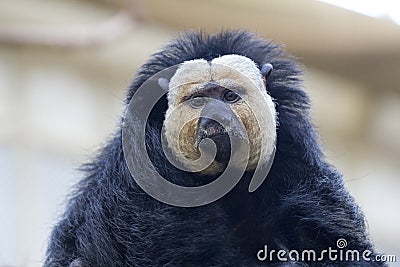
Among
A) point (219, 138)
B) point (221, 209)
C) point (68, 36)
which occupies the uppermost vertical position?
point (68, 36)

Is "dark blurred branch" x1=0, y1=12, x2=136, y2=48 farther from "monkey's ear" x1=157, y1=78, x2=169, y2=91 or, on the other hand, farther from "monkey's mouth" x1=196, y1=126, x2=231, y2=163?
"monkey's mouth" x1=196, y1=126, x2=231, y2=163

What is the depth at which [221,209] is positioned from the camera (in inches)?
69.4

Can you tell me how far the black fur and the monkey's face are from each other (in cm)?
4

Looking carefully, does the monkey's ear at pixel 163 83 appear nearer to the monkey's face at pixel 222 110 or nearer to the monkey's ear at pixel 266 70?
the monkey's face at pixel 222 110

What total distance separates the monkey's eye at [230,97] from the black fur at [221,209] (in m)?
0.11

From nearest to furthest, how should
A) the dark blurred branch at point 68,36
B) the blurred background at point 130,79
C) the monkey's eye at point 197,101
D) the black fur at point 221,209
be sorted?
the black fur at point 221,209, the monkey's eye at point 197,101, the dark blurred branch at point 68,36, the blurred background at point 130,79

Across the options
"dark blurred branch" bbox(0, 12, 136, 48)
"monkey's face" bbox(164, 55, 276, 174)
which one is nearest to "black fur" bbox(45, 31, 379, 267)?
"monkey's face" bbox(164, 55, 276, 174)

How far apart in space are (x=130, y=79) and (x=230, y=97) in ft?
4.09

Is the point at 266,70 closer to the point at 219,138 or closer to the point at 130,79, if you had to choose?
the point at 219,138

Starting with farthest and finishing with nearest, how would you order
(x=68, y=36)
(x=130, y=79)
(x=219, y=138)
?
(x=130, y=79) < (x=68, y=36) < (x=219, y=138)

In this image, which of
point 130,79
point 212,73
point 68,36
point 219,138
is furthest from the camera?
point 130,79

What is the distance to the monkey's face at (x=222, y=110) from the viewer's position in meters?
1.77

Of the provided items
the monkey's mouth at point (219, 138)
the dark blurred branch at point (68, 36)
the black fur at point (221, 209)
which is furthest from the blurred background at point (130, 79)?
the monkey's mouth at point (219, 138)

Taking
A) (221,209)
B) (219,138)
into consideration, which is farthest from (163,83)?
(221,209)
